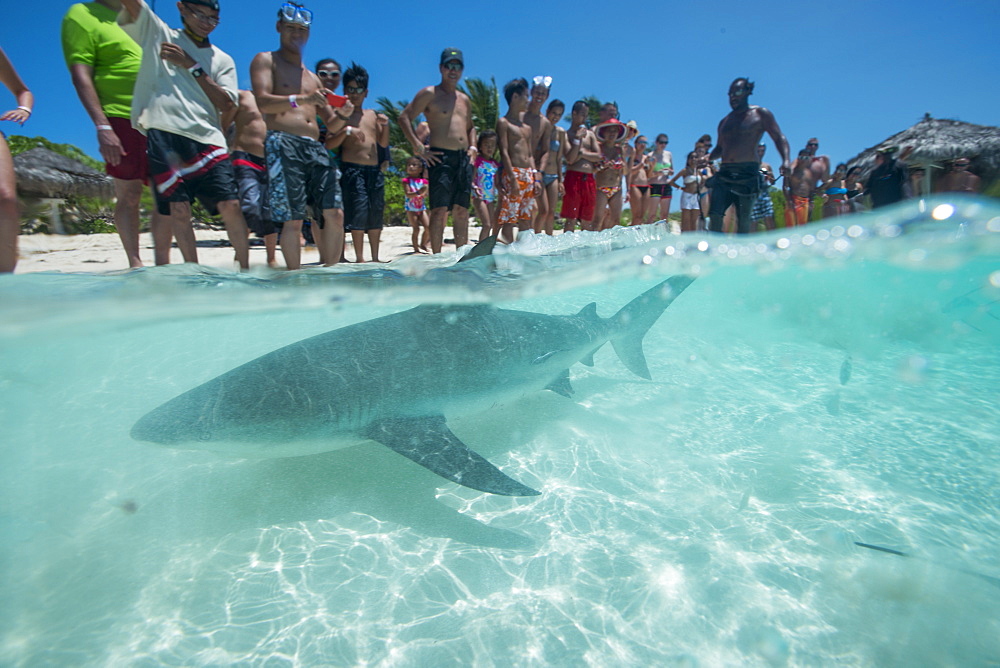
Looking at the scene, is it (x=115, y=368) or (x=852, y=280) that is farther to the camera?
(x=852, y=280)

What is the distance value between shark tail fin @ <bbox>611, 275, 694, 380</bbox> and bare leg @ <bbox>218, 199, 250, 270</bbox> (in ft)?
12.9

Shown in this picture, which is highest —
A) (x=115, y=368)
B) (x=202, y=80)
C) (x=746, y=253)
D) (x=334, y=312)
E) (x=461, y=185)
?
(x=202, y=80)

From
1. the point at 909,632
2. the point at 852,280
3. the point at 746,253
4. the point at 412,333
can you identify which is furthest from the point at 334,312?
the point at 852,280

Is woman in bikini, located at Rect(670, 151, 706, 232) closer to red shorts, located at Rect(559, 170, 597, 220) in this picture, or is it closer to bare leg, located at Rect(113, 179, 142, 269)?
red shorts, located at Rect(559, 170, 597, 220)

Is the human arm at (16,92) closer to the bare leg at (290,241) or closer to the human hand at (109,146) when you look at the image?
the human hand at (109,146)

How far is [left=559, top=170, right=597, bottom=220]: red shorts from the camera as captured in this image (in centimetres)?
929

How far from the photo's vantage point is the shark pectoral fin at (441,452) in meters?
2.29

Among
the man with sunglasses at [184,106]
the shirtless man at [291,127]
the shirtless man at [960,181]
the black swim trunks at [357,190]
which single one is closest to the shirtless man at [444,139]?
the black swim trunks at [357,190]

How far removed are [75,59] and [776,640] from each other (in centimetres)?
684

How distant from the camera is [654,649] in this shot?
1846 mm

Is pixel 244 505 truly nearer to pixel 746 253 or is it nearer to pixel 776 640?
pixel 776 640

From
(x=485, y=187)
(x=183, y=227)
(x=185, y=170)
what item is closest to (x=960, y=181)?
(x=485, y=187)

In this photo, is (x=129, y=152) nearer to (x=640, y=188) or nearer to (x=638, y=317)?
(x=638, y=317)

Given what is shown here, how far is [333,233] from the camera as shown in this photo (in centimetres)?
556
